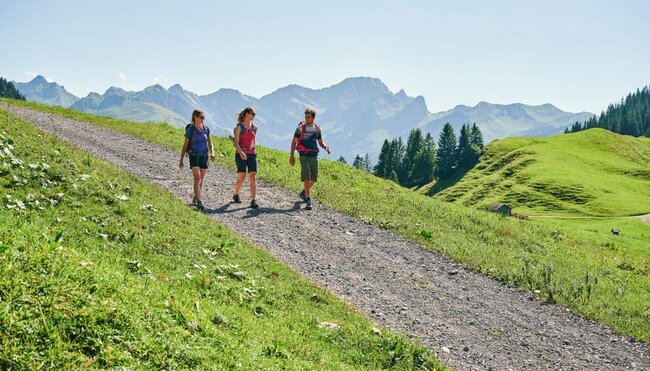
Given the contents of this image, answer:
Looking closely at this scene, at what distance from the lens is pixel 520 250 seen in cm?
1878

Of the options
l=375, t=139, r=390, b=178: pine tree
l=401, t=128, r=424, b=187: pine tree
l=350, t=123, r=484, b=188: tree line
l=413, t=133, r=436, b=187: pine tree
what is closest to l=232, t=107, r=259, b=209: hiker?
l=350, t=123, r=484, b=188: tree line

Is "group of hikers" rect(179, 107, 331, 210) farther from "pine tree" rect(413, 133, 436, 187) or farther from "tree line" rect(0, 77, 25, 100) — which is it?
"tree line" rect(0, 77, 25, 100)

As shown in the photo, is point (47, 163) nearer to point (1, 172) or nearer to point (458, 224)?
point (1, 172)

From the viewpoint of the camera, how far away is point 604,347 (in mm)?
11477

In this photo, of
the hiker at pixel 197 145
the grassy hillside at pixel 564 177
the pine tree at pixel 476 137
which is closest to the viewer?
the hiker at pixel 197 145

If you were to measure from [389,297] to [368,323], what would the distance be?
7.03 ft

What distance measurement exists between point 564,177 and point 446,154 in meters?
53.1

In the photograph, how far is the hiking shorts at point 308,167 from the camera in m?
19.5

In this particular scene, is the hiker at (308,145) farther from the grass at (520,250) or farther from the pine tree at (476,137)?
the pine tree at (476,137)

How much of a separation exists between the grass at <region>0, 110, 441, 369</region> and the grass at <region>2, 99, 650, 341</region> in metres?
7.03

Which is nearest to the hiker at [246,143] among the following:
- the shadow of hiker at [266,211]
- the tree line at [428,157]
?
the shadow of hiker at [266,211]

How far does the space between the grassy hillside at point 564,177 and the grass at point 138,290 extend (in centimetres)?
8652

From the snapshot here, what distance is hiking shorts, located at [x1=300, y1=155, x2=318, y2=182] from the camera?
1947 cm

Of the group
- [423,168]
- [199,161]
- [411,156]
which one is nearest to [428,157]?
[423,168]
